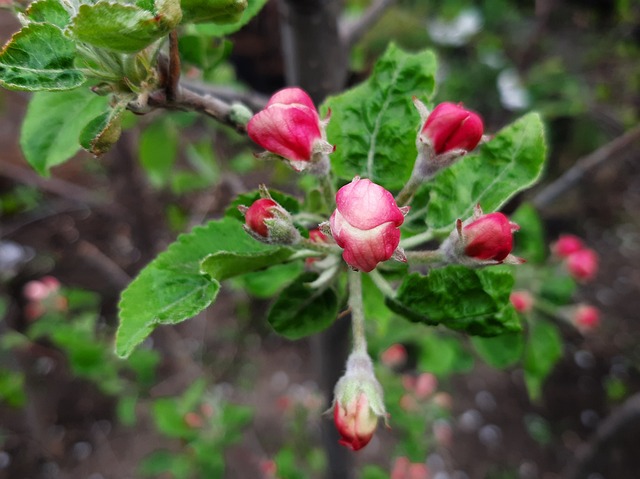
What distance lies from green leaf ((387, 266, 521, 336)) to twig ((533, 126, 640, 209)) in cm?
65

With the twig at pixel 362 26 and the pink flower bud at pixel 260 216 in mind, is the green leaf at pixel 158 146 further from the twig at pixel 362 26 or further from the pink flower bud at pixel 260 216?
the pink flower bud at pixel 260 216

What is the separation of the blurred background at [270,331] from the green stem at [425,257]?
36.3 inches

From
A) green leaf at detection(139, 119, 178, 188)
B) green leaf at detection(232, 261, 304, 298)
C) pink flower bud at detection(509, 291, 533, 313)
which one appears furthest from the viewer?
green leaf at detection(139, 119, 178, 188)

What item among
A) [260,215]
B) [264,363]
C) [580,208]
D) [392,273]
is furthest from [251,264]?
[580,208]

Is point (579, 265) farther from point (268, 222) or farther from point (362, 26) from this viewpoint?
point (268, 222)

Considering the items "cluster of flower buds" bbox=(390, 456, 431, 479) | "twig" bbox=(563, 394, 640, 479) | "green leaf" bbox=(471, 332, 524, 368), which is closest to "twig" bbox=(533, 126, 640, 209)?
"green leaf" bbox=(471, 332, 524, 368)

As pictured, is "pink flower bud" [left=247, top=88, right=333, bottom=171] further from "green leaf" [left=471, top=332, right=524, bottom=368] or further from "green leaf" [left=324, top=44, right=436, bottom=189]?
"green leaf" [left=471, top=332, right=524, bottom=368]

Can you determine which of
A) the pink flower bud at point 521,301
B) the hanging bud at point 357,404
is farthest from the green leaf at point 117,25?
the pink flower bud at point 521,301

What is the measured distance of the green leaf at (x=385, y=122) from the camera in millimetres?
595

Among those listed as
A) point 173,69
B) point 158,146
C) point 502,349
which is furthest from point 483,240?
point 158,146

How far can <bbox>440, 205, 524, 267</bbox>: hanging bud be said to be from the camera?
447mm

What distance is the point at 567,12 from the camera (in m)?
3.95

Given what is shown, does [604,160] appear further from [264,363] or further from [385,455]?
[264,363]

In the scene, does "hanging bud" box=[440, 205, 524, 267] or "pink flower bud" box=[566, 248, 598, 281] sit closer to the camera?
"hanging bud" box=[440, 205, 524, 267]
